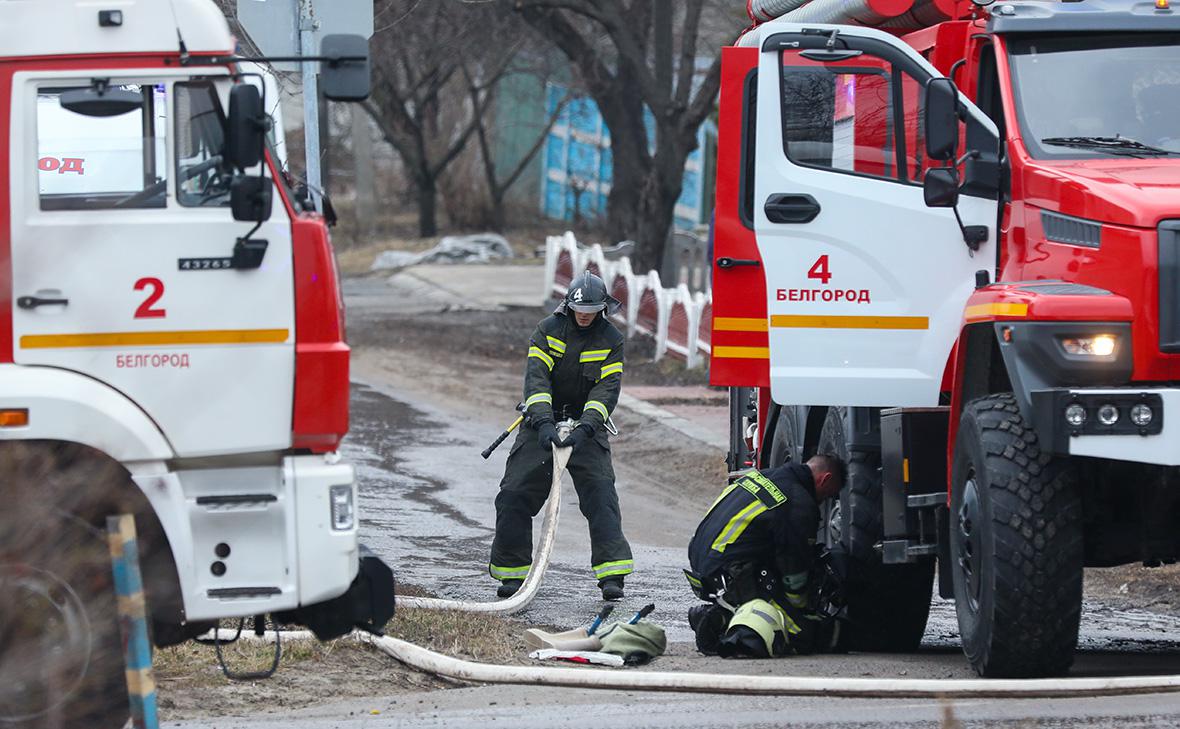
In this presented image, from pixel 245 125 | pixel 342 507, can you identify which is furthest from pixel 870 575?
pixel 245 125

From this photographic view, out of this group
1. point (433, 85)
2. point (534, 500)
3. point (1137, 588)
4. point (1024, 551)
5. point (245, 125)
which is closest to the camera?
point (245, 125)

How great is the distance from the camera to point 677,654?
25.7 ft

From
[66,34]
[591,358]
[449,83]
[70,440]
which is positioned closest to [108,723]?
[70,440]

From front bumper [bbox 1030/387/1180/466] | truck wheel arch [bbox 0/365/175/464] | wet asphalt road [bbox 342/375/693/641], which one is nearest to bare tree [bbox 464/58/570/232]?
wet asphalt road [bbox 342/375/693/641]

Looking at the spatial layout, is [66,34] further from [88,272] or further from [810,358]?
[810,358]

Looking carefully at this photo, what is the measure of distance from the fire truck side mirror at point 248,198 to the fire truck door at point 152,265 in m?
0.05

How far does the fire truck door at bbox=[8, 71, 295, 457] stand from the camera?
213 inches

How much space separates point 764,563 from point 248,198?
3471 mm

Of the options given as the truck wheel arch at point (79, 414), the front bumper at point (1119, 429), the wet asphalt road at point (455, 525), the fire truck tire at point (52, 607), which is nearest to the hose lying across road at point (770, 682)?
the front bumper at point (1119, 429)

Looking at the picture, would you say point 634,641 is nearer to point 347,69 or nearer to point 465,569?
point 465,569

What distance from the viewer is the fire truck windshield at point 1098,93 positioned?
709cm

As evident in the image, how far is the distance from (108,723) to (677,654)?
307cm

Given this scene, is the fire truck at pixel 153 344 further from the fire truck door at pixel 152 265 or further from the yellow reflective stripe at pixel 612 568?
the yellow reflective stripe at pixel 612 568

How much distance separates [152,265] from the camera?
5.45m
